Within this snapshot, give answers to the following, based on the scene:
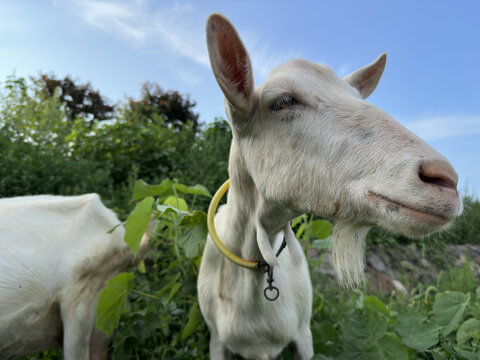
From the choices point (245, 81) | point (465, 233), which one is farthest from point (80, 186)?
point (465, 233)

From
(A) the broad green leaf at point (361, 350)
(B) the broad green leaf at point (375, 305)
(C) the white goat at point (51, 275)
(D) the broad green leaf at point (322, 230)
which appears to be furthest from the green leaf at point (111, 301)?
(B) the broad green leaf at point (375, 305)

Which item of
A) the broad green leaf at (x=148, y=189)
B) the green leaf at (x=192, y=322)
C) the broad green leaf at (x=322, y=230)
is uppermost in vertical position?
the broad green leaf at (x=148, y=189)

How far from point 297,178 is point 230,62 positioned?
51cm

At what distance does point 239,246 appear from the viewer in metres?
1.79

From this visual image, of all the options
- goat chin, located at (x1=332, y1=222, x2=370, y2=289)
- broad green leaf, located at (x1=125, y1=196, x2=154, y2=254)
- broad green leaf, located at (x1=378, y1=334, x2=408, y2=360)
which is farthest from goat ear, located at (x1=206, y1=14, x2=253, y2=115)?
broad green leaf, located at (x1=378, y1=334, x2=408, y2=360)

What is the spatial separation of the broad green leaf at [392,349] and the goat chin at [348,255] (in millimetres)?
638

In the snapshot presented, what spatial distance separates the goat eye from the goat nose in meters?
0.54

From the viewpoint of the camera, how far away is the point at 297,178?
137 cm

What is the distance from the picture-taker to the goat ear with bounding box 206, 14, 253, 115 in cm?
136

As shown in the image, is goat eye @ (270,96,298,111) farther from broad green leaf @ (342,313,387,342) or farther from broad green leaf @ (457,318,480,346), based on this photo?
broad green leaf @ (457,318,480,346)

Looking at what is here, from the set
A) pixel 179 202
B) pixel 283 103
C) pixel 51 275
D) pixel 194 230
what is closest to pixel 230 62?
pixel 283 103

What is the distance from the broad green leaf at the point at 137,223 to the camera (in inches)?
79.4

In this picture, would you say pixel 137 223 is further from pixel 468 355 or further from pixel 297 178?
pixel 468 355

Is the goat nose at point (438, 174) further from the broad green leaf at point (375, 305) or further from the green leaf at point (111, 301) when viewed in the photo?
the broad green leaf at point (375, 305)
